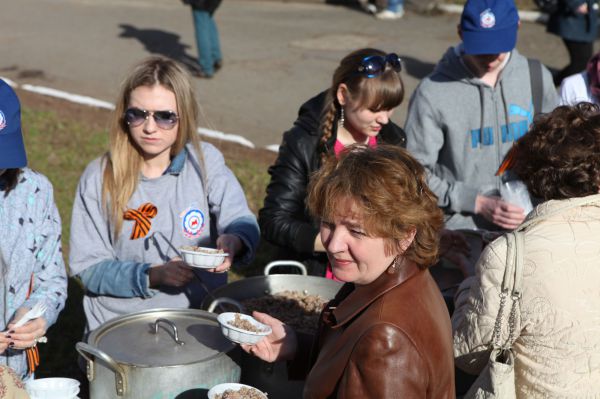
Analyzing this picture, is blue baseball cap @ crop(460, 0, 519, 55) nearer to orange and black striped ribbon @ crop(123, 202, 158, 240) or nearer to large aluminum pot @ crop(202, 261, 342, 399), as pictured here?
large aluminum pot @ crop(202, 261, 342, 399)

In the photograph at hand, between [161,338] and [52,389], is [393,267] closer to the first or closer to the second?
[161,338]

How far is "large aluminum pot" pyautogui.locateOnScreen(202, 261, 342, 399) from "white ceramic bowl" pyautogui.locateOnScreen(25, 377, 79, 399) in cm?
68

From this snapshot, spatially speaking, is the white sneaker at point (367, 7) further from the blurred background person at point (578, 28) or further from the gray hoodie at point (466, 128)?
the gray hoodie at point (466, 128)

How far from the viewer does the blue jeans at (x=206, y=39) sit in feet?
40.1

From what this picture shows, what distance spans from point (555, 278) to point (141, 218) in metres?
1.86

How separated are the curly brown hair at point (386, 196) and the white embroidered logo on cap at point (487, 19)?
224 cm

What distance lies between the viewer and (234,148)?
30.4 ft

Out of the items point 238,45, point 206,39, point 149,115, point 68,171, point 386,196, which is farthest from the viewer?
point 238,45

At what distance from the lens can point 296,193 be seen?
4250 millimetres

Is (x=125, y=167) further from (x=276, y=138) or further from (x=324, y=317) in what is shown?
(x=276, y=138)

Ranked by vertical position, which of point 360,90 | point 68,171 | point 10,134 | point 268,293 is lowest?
point 68,171

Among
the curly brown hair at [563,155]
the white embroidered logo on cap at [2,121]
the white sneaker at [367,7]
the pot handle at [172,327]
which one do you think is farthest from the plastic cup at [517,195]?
the white sneaker at [367,7]

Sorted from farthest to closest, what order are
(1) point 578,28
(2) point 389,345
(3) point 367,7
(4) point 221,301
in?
(3) point 367,7 → (1) point 578,28 → (4) point 221,301 → (2) point 389,345

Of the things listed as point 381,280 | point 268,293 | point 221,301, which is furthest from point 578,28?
point 381,280
